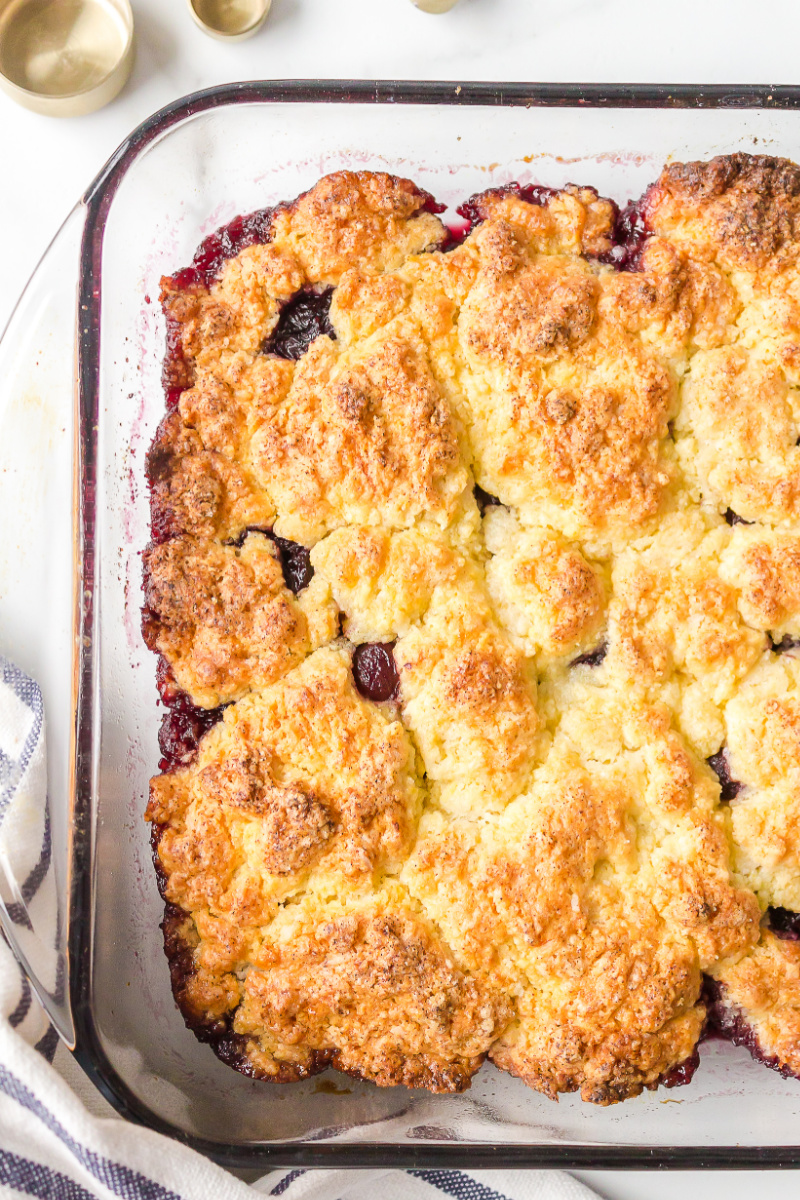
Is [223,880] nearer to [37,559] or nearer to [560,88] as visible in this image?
[37,559]

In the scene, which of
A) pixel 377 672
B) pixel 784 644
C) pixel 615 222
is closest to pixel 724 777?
pixel 784 644

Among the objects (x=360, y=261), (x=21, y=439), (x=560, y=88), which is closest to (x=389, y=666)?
(x=360, y=261)

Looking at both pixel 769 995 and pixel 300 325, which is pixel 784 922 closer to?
pixel 769 995

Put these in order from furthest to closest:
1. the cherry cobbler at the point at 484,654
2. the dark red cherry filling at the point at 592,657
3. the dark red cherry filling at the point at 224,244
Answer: the dark red cherry filling at the point at 224,244 < the dark red cherry filling at the point at 592,657 < the cherry cobbler at the point at 484,654

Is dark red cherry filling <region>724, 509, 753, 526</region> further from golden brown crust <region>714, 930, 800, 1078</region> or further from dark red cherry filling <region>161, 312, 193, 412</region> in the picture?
dark red cherry filling <region>161, 312, 193, 412</region>

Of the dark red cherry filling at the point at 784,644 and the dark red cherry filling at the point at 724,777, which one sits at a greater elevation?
the dark red cherry filling at the point at 784,644

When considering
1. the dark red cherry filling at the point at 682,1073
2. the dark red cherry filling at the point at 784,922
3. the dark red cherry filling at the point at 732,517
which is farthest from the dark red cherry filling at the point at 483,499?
the dark red cherry filling at the point at 682,1073

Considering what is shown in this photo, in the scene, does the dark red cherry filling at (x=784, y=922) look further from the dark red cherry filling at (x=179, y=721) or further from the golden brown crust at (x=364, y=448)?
the dark red cherry filling at (x=179, y=721)
